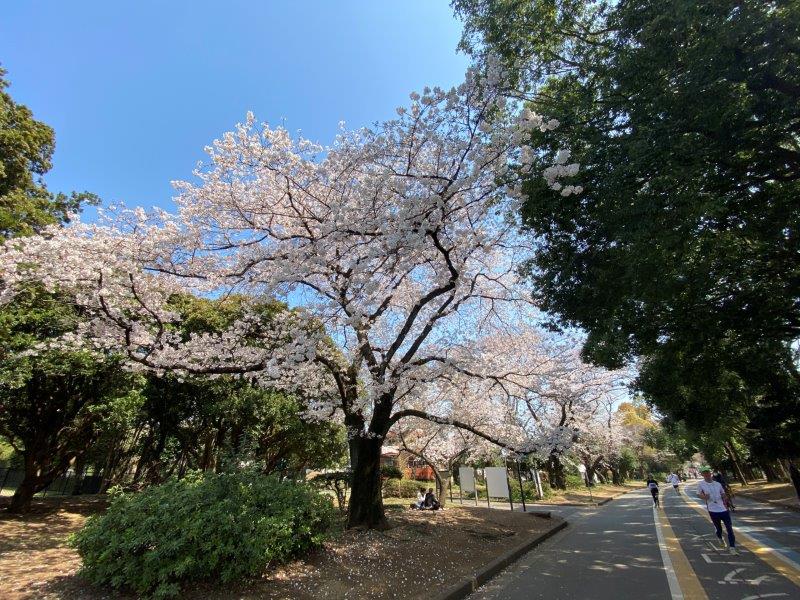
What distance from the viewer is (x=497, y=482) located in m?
15.2

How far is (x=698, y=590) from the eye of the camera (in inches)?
221

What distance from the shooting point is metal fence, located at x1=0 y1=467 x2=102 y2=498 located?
851 inches

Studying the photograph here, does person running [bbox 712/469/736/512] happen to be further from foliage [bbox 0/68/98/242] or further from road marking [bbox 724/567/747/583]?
foliage [bbox 0/68/98/242]

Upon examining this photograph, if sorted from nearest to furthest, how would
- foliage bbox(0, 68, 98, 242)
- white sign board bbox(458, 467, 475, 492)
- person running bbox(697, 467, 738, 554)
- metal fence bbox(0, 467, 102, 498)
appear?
person running bbox(697, 467, 738, 554) → foliage bbox(0, 68, 98, 242) → white sign board bbox(458, 467, 475, 492) → metal fence bbox(0, 467, 102, 498)

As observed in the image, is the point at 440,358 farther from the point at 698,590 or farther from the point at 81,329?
the point at 81,329

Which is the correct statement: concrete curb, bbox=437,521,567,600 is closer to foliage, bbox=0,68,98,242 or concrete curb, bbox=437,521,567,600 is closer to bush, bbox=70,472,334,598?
bush, bbox=70,472,334,598

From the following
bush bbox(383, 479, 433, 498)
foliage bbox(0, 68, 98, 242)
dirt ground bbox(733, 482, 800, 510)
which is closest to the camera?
foliage bbox(0, 68, 98, 242)

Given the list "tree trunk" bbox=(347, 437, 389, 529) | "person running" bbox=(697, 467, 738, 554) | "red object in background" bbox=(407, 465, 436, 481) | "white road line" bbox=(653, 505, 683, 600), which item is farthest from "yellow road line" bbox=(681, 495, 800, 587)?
"red object in background" bbox=(407, 465, 436, 481)

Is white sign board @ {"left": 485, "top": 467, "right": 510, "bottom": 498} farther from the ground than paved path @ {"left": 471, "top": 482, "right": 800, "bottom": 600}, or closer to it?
farther from the ground

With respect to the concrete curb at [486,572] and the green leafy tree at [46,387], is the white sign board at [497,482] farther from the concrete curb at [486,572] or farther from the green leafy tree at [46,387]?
the green leafy tree at [46,387]

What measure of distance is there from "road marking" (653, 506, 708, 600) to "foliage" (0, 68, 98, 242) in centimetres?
1520

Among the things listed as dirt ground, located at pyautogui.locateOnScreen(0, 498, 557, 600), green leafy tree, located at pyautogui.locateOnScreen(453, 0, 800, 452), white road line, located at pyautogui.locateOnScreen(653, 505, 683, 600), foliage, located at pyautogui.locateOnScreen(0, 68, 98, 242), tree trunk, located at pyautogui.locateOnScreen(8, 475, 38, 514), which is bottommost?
white road line, located at pyautogui.locateOnScreen(653, 505, 683, 600)

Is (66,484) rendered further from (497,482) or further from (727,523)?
(727,523)

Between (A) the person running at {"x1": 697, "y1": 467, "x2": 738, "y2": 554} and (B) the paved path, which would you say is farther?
(A) the person running at {"x1": 697, "y1": 467, "x2": 738, "y2": 554}
